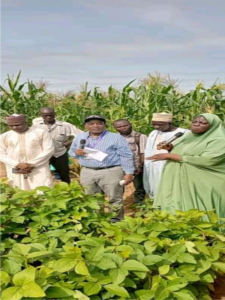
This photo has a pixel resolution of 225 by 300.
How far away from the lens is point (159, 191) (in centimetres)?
412

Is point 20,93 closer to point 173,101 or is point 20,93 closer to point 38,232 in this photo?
point 173,101

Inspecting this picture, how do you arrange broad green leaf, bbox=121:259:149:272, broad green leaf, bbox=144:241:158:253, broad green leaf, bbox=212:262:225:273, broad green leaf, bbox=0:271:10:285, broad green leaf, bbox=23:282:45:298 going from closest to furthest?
broad green leaf, bbox=23:282:45:298 < broad green leaf, bbox=0:271:10:285 < broad green leaf, bbox=121:259:149:272 < broad green leaf, bbox=144:241:158:253 < broad green leaf, bbox=212:262:225:273

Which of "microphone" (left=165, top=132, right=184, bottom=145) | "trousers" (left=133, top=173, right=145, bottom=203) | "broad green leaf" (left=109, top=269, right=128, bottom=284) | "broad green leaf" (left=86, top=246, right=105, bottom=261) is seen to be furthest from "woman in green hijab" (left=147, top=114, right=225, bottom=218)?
"broad green leaf" (left=109, top=269, right=128, bottom=284)

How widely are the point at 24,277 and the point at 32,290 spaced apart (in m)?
0.09

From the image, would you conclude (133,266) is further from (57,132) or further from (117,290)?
(57,132)

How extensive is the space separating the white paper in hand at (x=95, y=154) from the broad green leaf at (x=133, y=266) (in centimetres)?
232

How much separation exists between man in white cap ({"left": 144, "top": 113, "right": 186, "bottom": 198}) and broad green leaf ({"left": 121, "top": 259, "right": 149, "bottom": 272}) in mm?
2655

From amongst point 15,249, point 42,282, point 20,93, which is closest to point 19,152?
point 15,249

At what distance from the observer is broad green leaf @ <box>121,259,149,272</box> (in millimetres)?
1864

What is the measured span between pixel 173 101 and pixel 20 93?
3480 millimetres

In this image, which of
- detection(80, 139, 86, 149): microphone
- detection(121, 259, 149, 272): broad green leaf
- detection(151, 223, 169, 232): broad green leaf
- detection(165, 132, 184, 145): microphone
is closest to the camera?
detection(121, 259, 149, 272): broad green leaf

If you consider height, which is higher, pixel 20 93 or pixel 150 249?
pixel 20 93

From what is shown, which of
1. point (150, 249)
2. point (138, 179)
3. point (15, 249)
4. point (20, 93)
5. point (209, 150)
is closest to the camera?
point (15, 249)

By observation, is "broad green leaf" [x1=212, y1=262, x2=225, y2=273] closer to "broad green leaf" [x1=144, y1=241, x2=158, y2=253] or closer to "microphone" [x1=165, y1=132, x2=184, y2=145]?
"broad green leaf" [x1=144, y1=241, x2=158, y2=253]
